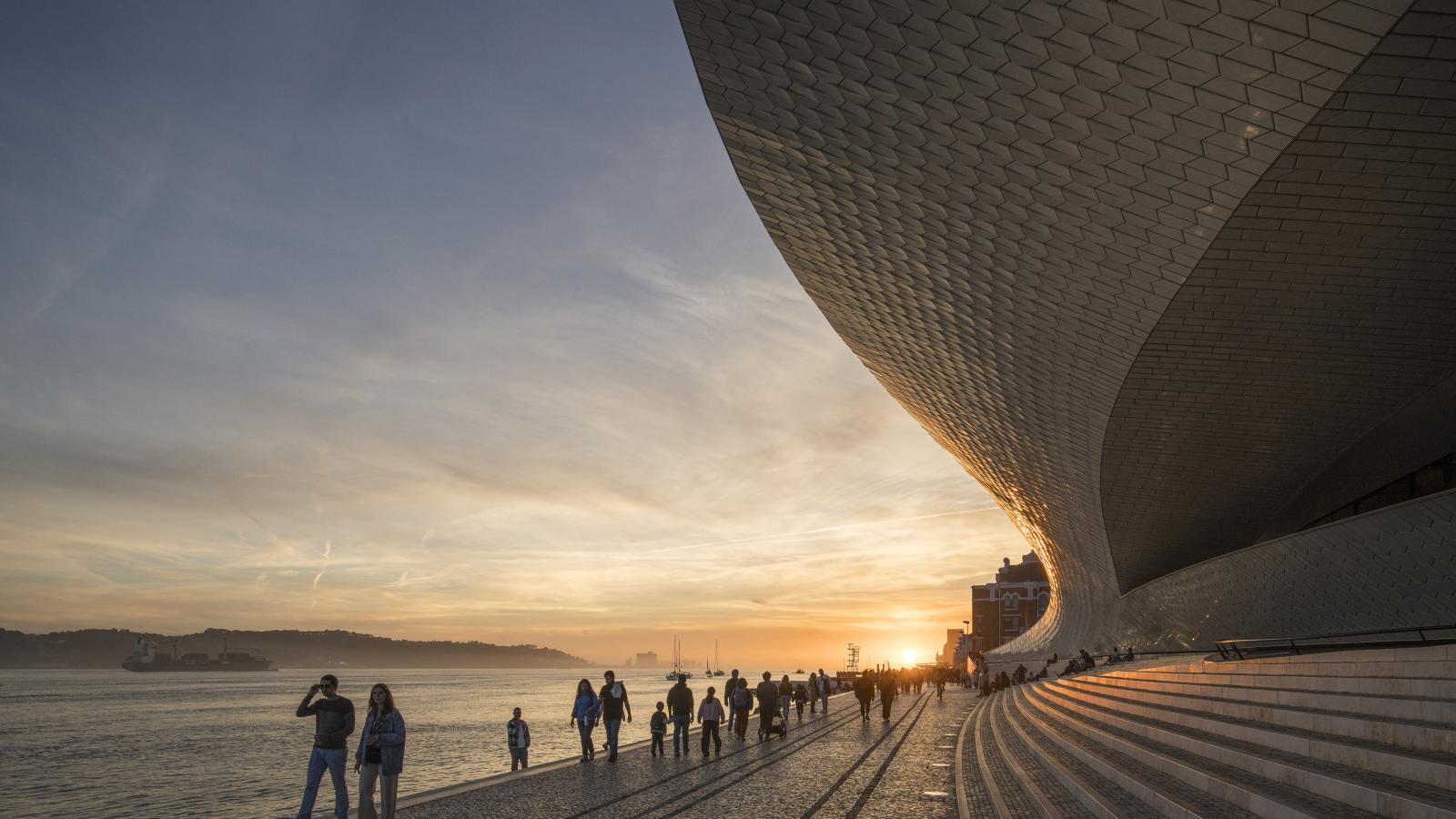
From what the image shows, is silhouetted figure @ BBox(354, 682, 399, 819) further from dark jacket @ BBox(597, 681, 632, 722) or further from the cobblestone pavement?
dark jacket @ BBox(597, 681, 632, 722)

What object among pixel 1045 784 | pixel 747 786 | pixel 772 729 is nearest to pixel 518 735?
pixel 772 729

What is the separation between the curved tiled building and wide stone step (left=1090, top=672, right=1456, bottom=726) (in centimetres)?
474

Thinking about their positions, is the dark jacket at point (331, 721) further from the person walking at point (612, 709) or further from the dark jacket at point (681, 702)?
the dark jacket at point (681, 702)

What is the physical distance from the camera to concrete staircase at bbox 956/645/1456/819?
4.99 metres

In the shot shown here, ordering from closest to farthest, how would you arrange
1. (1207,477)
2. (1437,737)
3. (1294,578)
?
(1437,737), (1294,578), (1207,477)

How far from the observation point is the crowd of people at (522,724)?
24.4ft

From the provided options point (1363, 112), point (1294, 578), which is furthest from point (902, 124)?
point (1294, 578)

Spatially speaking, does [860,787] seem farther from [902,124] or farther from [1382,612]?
[1382,612]

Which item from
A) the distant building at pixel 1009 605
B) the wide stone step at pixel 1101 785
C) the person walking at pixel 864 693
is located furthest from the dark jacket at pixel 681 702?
the distant building at pixel 1009 605


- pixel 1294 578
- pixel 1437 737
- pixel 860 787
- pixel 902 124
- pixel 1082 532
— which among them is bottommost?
pixel 860 787

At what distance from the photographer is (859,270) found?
17.3 meters

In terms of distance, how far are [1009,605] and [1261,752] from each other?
100963 mm

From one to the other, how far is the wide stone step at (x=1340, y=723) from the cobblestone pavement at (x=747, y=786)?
2699 mm

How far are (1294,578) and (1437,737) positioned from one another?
16550 mm
